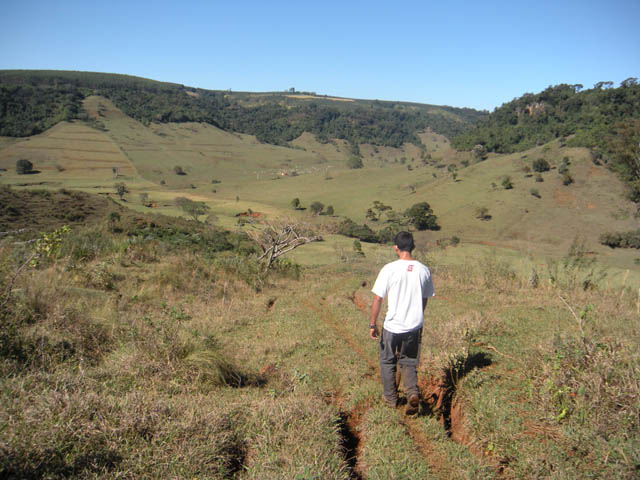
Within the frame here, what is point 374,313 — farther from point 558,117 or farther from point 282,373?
point 558,117

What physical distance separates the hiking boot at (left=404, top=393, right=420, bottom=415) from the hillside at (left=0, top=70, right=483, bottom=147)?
4795 inches

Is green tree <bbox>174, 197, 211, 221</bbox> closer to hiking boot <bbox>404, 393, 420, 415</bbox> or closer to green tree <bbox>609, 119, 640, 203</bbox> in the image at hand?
green tree <bbox>609, 119, 640, 203</bbox>

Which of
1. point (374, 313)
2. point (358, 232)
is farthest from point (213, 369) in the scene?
point (358, 232)

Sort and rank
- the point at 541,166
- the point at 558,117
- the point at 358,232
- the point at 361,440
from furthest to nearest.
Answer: the point at 558,117, the point at 541,166, the point at 358,232, the point at 361,440

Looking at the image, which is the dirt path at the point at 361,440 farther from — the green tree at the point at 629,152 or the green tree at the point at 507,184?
the green tree at the point at 507,184

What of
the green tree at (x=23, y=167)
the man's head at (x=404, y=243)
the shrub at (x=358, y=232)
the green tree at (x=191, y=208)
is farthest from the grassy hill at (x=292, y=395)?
the green tree at (x=23, y=167)

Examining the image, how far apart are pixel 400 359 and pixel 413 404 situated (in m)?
0.45

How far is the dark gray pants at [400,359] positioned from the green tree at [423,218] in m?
42.3

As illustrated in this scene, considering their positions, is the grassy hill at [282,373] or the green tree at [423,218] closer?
the grassy hill at [282,373]

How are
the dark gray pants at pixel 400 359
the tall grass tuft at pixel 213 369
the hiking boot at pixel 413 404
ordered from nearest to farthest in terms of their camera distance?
1. the hiking boot at pixel 413 404
2. the dark gray pants at pixel 400 359
3. the tall grass tuft at pixel 213 369

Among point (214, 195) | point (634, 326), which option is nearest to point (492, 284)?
point (634, 326)

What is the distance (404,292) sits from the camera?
12.8 ft

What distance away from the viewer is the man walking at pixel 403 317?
388 cm

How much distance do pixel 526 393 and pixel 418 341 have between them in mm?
1247
